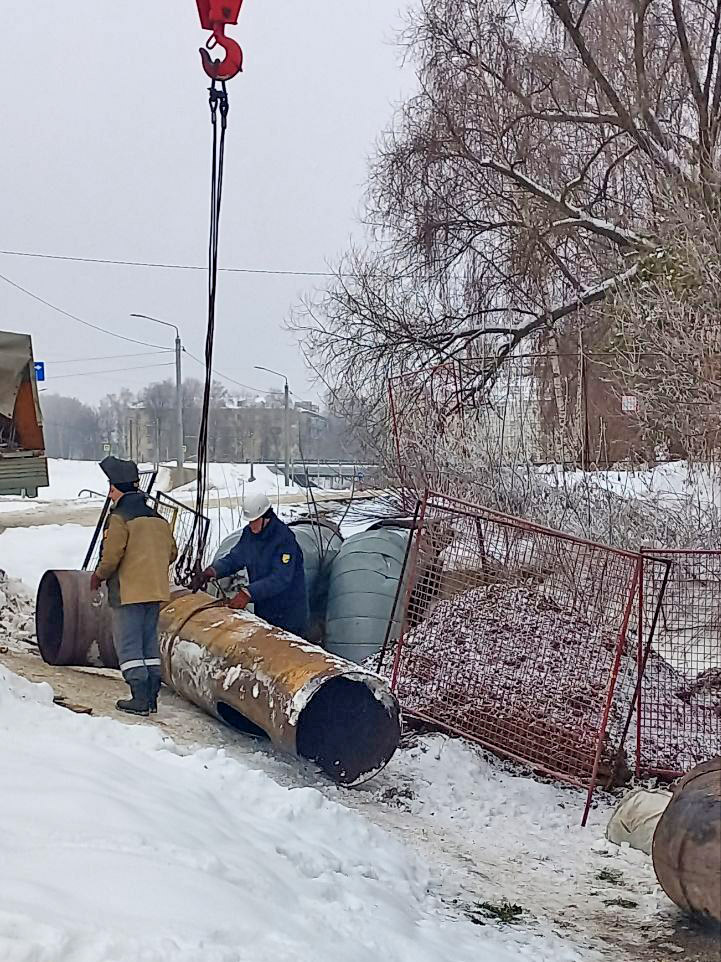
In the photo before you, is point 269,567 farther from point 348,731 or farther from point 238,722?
point 348,731

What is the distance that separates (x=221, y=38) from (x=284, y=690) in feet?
13.5

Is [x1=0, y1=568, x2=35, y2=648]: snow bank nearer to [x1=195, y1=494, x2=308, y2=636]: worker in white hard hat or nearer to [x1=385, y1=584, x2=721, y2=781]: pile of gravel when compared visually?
[x1=195, y1=494, x2=308, y2=636]: worker in white hard hat

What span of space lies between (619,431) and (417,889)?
29.0ft

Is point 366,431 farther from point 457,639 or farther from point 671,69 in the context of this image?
point 457,639

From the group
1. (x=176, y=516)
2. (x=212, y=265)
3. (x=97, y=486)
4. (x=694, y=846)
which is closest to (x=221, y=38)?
(x=212, y=265)

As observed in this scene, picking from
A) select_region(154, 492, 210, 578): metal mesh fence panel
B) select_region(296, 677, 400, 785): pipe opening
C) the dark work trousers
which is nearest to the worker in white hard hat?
select_region(154, 492, 210, 578): metal mesh fence panel

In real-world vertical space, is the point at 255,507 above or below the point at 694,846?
above

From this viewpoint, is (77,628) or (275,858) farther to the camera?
(77,628)

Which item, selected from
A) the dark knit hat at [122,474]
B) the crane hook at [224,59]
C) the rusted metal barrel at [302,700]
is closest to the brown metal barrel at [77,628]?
the dark knit hat at [122,474]

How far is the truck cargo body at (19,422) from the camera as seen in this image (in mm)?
13281

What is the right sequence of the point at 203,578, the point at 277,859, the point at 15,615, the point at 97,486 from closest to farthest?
the point at 277,859 → the point at 203,578 → the point at 15,615 → the point at 97,486

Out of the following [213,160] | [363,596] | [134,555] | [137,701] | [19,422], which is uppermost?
[213,160]

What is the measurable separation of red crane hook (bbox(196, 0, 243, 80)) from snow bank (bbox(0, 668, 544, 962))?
164 inches

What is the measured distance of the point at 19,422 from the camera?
1373 centimetres
